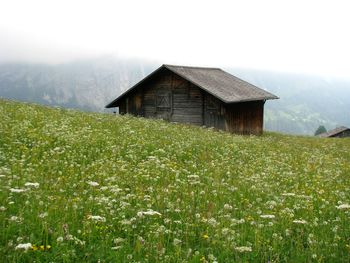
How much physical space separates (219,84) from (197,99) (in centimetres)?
281

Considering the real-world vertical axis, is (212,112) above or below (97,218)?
above

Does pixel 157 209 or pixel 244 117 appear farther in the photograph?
pixel 244 117

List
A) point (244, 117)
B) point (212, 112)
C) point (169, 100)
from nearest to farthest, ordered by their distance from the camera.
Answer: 1. point (212, 112)
2. point (244, 117)
3. point (169, 100)

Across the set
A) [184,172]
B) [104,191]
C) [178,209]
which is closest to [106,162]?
[184,172]

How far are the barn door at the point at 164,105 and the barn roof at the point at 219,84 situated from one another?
2209 millimetres

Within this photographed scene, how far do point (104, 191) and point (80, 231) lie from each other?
2.65 meters

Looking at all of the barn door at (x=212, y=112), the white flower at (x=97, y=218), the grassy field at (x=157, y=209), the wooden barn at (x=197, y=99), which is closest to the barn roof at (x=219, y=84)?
the wooden barn at (x=197, y=99)

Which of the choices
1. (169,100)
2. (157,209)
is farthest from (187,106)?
(157,209)

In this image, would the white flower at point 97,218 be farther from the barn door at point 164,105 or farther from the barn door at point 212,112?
the barn door at point 164,105

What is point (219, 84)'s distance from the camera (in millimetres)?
40250

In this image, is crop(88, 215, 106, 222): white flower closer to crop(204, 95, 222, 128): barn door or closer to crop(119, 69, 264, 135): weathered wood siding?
crop(119, 69, 264, 135): weathered wood siding

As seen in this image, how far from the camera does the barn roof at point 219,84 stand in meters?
36.2

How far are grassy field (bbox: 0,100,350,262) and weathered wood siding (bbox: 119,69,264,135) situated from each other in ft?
76.1

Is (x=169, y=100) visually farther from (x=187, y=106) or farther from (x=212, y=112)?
(x=212, y=112)
